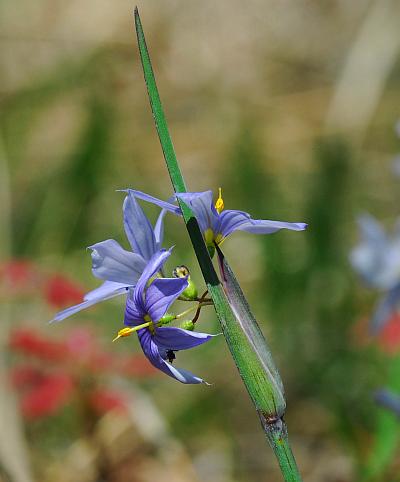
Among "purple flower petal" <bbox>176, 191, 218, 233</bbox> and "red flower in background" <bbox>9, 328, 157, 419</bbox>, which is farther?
"red flower in background" <bbox>9, 328, 157, 419</bbox>

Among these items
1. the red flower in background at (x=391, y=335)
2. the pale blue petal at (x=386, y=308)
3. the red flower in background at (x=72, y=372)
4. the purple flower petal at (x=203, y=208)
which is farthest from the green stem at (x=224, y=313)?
the red flower in background at (x=391, y=335)

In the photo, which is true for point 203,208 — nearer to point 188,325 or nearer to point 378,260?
point 188,325

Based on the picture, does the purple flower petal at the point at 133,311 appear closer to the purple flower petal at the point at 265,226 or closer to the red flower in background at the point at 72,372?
the purple flower petal at the point at 265,226

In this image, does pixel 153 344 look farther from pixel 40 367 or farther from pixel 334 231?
pixel 334 231

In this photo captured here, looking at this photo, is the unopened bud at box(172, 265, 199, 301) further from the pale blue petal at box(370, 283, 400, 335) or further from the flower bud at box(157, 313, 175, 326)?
the pale blue petal at box(370, 283, 400, 335)

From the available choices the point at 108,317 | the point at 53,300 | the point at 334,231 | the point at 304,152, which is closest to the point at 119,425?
the point at 53,300

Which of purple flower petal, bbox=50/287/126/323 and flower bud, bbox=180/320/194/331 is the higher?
purple flower petal, bbox=50/287/126/323

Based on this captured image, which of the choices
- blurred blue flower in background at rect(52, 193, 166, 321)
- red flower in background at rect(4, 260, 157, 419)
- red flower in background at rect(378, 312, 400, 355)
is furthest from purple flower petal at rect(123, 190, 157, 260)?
red flower in background at rect(378, 312, 400, 355)
